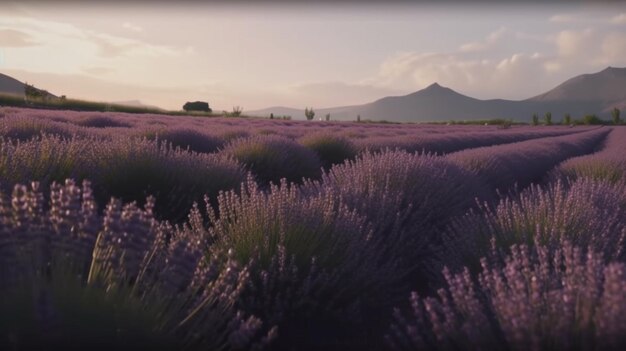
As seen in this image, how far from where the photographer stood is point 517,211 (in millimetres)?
4109

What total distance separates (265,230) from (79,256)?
1.34 meters

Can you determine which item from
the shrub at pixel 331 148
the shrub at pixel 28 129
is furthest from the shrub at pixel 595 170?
the shrub at pixel 28 129

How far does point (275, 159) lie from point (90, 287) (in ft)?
18.7

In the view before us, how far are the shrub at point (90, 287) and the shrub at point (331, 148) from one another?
25.1 feet

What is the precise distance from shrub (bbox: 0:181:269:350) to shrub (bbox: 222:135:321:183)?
16.3 ft

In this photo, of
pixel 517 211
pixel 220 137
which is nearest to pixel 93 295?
pixel 517 211

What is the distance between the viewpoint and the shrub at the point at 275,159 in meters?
7.67

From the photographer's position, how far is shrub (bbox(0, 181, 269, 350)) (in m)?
1.87

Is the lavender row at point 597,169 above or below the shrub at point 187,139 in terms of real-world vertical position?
below

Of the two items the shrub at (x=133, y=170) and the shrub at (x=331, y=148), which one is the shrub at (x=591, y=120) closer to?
the shrub at (x=331, y=148)

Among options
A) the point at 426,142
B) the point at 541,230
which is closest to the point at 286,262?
the point at 541,230

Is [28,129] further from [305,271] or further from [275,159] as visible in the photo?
[305,271]

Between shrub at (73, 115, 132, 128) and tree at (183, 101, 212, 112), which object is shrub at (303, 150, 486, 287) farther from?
tree at (183, 101, 212, 112)

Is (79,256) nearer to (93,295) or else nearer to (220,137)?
(93,295)
